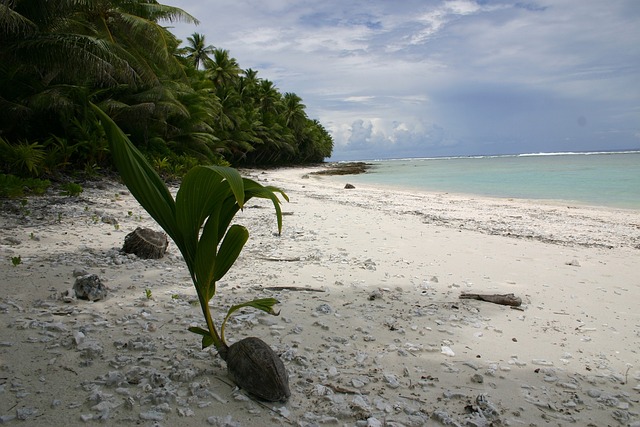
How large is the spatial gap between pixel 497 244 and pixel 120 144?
246 inches

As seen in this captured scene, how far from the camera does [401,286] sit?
430cm

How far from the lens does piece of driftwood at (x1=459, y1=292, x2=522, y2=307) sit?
3832 mm

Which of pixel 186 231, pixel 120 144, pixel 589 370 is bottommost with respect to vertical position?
pixel 589 370

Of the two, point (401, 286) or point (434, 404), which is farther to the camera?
point (401, 286)

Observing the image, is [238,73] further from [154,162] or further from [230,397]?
[230,397]

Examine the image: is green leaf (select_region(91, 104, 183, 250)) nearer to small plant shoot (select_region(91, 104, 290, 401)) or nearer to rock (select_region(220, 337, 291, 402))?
small plant shoot (select_region(91, 104, 290, 401))

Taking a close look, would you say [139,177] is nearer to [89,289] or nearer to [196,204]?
[196,204]

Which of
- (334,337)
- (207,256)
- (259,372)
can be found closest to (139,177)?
(207,256)

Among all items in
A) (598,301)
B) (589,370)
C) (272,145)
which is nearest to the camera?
(589,370)

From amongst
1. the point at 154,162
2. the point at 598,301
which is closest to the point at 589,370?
the point at 598,301

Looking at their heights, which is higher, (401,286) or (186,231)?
(186,231)

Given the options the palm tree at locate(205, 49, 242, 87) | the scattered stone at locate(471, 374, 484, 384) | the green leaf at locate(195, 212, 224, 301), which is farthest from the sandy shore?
the palm tree at locate(205, 49, 242, 87)

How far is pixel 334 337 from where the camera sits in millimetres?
2955

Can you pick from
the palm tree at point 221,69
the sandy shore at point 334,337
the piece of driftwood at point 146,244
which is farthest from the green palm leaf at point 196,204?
the palm tree at point 221,69
